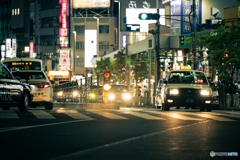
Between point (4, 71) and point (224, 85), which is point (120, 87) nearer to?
point (224, 85)

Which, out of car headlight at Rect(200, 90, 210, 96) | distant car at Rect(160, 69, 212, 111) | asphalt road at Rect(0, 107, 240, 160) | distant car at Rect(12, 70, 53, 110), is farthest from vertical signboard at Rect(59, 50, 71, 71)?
asphalt road at Rect(0, 107, 240, 160)

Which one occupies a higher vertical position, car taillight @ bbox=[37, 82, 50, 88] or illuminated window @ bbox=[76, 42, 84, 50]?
illuminated window @ bbox=[76, 42, 84, 50]

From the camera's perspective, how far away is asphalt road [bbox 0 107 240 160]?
709 cm

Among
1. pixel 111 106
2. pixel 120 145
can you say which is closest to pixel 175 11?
pixel 111 106

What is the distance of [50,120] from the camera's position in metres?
12.6

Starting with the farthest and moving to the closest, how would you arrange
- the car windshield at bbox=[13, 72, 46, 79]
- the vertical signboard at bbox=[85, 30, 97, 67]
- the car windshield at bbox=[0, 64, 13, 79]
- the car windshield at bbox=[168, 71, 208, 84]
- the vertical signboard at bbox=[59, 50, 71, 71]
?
the vertical signboard at bbox=[85, 30, 97, 67], the vertical signboard at bbox=[59, 50, 71, 71], the car windshield at bbox=[168, 71, 208, 84], the car windshield at bbox=[13, 72, 46, 79], the car windshield at bbox=[0, 64, 13, 79]

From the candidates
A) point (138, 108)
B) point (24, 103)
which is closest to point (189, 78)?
point (24, 103)

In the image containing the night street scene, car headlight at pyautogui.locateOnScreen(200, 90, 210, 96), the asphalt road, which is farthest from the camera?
car headlight at pyautogui.locateOnScreen(200, 90, 210, 96)

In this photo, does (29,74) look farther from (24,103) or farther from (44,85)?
(24,103)

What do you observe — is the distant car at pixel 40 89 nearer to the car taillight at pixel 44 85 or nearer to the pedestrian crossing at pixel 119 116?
the car taillight at pixel 44 85

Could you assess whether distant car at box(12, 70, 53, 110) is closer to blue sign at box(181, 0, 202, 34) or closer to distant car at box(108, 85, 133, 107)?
distant car at box(108, 85, 133, 107)

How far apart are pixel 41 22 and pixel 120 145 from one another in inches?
4354

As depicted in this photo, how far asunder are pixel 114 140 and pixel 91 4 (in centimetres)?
9559

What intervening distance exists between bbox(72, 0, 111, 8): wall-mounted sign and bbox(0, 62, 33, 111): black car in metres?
88.0
